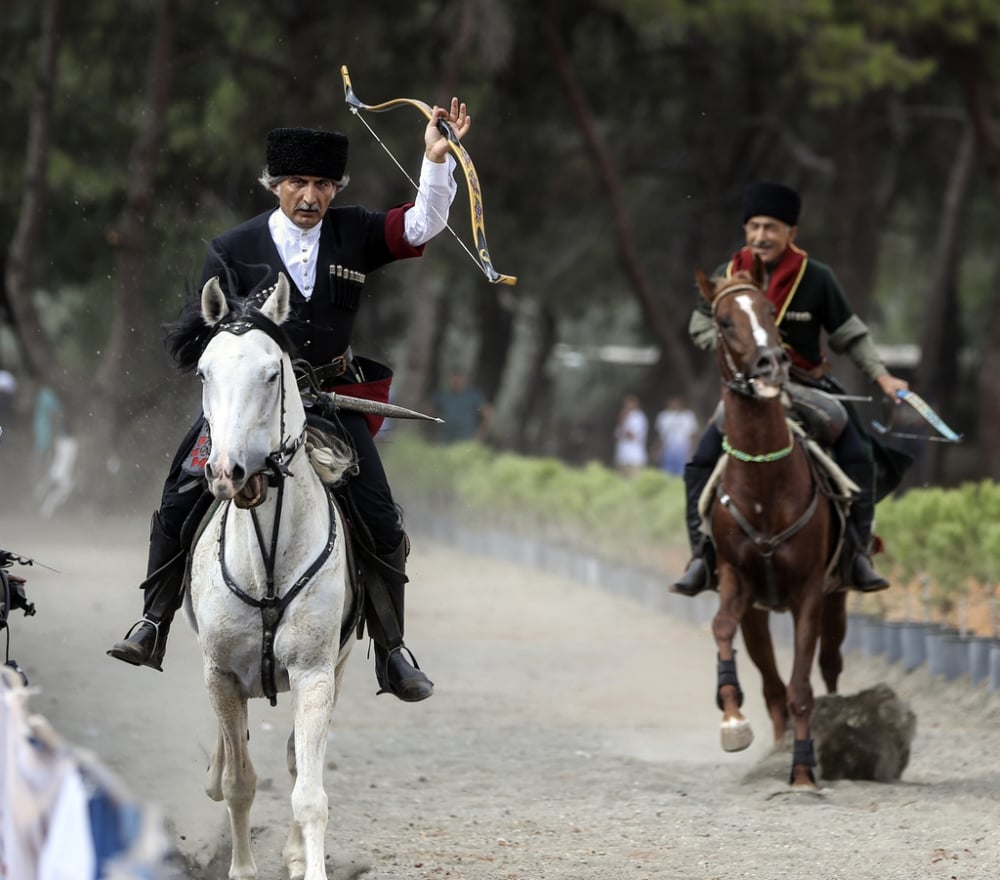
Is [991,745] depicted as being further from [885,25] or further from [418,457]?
[418,457]

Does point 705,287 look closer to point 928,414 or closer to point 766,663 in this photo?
point 928,414

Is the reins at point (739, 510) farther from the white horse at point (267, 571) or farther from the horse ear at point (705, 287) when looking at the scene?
the white horse at point (267, 571)

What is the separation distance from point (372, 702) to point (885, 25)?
44.7 feet

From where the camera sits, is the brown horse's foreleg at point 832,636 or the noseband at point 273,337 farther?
the brown horse's foreleg at point 832,636

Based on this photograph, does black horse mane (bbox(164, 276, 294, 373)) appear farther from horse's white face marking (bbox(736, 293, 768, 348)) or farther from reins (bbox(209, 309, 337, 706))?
horse's white face marking (bbox(736, 293, 768, 348))

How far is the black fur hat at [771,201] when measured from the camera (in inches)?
434

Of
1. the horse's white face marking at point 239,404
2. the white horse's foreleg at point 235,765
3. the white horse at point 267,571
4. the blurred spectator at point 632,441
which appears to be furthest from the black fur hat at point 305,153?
the blurred spectator at point 632,441

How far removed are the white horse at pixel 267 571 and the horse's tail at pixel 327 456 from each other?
0.03 meters

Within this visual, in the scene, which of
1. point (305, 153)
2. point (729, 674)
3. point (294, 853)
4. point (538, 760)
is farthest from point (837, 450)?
point (294, 853)

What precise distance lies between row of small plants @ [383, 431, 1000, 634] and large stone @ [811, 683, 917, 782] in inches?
124

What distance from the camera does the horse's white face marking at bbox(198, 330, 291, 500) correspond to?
6320 mm

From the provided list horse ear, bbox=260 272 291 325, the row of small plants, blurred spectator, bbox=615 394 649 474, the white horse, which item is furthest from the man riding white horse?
blurred spectator, bbox=615 394 649 474

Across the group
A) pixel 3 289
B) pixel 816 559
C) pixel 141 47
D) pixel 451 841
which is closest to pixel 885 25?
pixel 141 47

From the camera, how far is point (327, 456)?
7.34 metres
